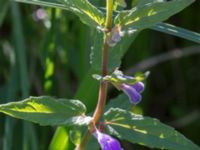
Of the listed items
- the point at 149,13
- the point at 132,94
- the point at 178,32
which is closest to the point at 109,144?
the point at 132,94

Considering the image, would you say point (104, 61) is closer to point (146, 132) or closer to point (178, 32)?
point (146, 132)

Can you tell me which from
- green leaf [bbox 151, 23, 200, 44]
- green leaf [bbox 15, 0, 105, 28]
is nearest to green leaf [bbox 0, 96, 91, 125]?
green leaf [bbox 15, 0, 105, 28]

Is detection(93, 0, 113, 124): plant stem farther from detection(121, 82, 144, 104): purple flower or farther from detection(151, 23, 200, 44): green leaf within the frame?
detection(151, 23, 200, 44): green leaf

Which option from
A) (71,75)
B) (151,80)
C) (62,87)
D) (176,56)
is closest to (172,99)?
(151,80)

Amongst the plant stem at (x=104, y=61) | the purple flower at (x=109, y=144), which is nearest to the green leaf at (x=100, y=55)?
the plant stem at (x=104, y=61)

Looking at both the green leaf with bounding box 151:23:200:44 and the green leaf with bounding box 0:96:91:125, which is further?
the green leaf with bounding box 151:23:200:44

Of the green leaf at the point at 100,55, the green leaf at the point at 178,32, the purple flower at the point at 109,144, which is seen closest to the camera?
the purple flower at the point at 109,144

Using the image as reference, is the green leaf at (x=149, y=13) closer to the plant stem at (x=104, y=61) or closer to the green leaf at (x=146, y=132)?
the plant stem at (x=104, y=61)
